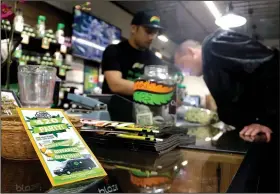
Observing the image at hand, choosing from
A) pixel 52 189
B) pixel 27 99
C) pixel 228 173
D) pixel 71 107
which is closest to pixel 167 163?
pixel 228 173

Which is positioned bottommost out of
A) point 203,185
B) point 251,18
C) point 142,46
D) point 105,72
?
point 203,185

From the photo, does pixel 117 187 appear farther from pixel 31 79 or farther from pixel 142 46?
pixel 142 46

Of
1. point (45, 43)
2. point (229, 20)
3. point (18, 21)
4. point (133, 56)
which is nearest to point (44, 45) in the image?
point (45, 43)

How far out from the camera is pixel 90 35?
386 cm

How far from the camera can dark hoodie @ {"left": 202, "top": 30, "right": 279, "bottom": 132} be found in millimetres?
1242

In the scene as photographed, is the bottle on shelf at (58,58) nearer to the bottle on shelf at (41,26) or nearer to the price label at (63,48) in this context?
the price label at (63,48)

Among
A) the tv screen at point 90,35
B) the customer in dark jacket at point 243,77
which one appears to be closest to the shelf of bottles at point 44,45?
the tv screen at point 90,35

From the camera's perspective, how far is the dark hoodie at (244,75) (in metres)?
1.24

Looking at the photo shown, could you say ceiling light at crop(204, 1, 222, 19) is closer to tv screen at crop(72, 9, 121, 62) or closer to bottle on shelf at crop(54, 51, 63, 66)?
tv screen at crop(72, 9, 121, 62)

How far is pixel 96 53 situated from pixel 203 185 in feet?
12.3

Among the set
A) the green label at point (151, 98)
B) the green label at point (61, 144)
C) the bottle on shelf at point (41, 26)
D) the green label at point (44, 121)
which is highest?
the bottle on shelf at point (41, 26)

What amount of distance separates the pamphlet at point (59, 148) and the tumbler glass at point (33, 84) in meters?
0.19

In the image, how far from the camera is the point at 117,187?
1.32 ft

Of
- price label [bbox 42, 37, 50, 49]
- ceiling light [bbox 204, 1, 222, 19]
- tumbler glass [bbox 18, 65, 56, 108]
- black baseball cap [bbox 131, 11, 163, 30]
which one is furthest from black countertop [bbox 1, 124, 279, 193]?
ceiling light [bbox 204, 1, 222, 19]
